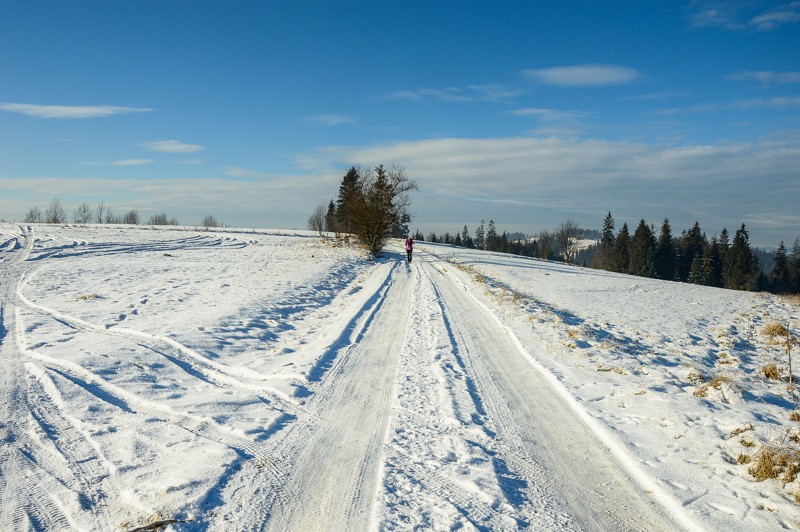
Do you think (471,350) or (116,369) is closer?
(116,369)

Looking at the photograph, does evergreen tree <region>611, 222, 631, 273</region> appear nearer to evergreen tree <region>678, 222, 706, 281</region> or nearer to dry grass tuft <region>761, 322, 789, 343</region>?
evergreen tree <region>678, 222, 706, 281</region>

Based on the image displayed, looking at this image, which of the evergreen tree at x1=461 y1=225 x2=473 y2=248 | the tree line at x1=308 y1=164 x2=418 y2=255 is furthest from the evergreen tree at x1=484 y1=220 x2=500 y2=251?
the tree line at x1=308 y1=164 x2=418 y2=255

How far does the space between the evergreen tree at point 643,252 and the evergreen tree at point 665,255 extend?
1362mm

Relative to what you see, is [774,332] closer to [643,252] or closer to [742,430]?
[742,430]

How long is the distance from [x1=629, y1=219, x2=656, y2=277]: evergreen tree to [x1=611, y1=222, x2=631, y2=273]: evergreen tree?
2.92 ft

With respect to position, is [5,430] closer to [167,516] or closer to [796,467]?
[167,516]

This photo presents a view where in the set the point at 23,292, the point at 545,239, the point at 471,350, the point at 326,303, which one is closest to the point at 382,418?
the point at 471,350

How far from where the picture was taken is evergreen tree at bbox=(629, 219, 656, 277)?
7662cm

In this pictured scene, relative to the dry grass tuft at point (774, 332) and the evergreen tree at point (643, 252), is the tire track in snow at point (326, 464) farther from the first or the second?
the evergreen tree at point (643, 252)

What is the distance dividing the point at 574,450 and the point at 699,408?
7.35 ft

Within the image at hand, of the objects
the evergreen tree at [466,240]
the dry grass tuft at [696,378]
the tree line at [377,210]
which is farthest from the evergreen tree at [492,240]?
the dry grass tuft at [696,378]

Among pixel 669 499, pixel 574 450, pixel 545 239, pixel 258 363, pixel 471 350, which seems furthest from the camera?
pixel 545 239

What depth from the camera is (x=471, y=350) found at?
364 inches

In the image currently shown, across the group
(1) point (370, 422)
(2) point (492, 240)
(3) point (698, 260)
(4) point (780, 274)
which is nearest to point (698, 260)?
(3) point (698, 260)
